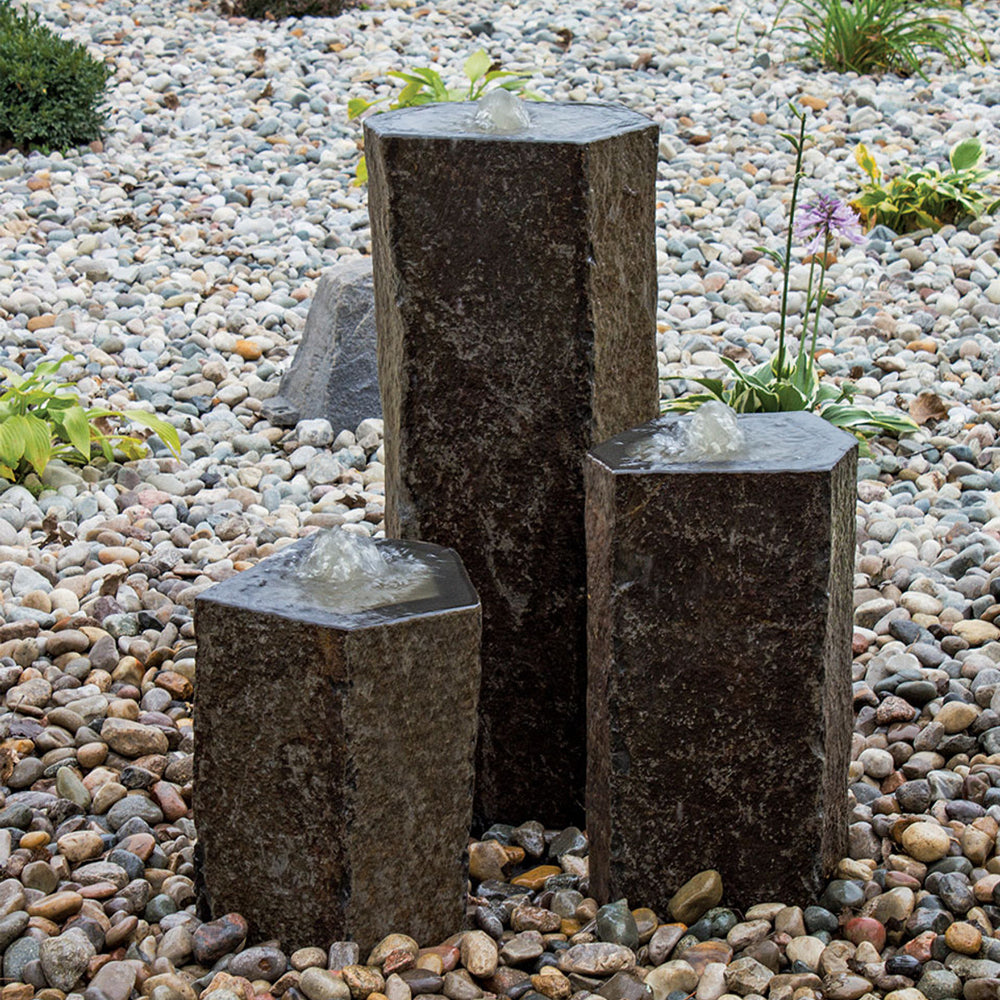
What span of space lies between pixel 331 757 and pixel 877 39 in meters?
5.65

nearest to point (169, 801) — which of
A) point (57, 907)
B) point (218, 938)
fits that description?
point (57, 907)

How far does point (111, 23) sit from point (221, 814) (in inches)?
250

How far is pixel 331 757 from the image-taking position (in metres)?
1.87

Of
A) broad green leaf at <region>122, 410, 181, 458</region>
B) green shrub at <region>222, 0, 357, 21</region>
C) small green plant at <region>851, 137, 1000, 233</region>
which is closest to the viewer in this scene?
broad green leaf at <region>122, 410, 181, 458</region>

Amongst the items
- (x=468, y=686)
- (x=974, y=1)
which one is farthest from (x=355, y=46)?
(x=468, y=686)

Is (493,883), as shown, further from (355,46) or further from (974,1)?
(974,1)

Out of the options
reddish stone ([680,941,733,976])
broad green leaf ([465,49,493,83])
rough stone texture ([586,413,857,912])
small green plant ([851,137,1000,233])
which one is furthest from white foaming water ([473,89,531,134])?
small green plant ([851,137,1000,233])

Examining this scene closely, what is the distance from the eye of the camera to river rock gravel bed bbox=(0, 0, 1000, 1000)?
200 centimetres

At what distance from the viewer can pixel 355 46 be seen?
6.92 metres

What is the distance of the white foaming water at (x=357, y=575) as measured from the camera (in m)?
1.95

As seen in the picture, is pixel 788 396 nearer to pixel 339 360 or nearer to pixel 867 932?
pixel 339 360

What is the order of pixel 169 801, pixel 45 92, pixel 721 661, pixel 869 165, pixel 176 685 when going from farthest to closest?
pixel 45 92 → pixel 869 165 → pixel 176 685 → pixel 169 801 → pixel 721 661

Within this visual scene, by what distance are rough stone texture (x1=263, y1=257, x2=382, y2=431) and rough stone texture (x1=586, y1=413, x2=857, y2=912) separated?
6.46ft

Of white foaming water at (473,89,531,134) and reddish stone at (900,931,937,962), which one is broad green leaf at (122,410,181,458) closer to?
white foaming water at (473,89,531,134)
